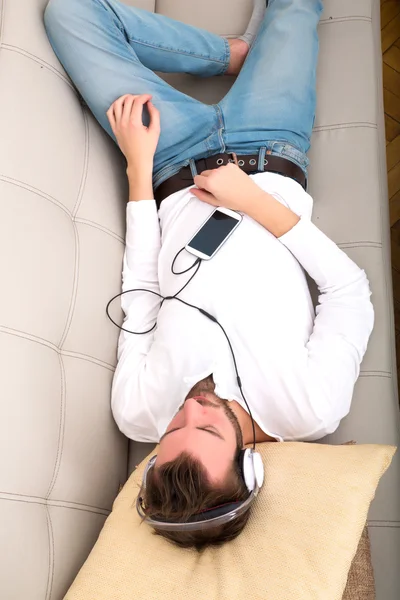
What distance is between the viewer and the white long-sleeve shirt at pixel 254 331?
105 centimetres

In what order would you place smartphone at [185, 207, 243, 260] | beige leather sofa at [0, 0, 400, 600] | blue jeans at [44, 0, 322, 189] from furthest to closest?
blue jeans at [44, 0, 322, 189], smartphone at [185, 207, 243, 260], beige leather sofa at [0, 0, 400, 600]

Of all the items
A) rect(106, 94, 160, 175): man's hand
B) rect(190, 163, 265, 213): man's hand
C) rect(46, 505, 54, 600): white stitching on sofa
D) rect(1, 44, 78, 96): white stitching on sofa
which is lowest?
rect(46, 505, 54, 600): white stitching on sofa

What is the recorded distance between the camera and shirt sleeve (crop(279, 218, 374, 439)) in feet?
3.41

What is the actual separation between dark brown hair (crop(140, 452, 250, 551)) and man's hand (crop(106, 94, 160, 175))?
618 millimetres

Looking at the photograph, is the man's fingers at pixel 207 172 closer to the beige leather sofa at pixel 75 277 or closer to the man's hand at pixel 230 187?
the man's hand at pixel 230 187

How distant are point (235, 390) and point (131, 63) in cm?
73

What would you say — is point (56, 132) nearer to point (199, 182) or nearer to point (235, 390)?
point (199, 182)

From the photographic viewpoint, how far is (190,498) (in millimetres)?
906

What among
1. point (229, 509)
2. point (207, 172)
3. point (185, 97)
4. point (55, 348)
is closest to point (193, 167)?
point (207, 172)

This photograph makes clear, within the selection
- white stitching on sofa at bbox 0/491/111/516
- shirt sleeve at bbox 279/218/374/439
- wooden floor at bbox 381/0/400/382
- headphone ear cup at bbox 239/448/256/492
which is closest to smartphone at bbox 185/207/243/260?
shirt sleeve at bbox 279/218/374/439

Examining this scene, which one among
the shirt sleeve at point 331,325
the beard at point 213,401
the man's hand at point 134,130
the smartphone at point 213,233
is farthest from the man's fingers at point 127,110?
the beard at point 213,401

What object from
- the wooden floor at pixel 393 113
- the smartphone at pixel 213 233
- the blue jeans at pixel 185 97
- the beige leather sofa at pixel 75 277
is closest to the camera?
the beige leather sofa at pixel 75 277

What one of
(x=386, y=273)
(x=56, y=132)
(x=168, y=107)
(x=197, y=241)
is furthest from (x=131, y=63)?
(x=386, y=273)

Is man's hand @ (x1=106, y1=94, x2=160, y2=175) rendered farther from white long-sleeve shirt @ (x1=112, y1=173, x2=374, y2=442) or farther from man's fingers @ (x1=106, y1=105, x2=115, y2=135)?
white long-sleeve shirt @ (x1=112, y1=173, x2=374, y2=442)
